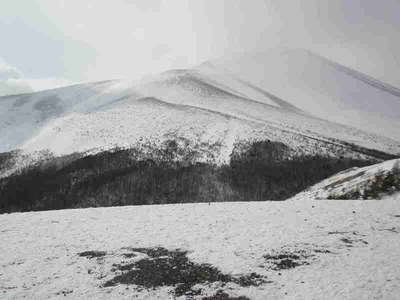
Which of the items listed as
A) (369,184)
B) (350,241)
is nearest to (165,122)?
(369,184)

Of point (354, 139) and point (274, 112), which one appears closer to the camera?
point (354, 139)

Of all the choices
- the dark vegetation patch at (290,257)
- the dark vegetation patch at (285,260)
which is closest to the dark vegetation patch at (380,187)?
the dark vegetation patch at (290,257)

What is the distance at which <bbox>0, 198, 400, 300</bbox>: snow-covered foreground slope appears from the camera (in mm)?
10438

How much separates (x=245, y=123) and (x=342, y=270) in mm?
43116

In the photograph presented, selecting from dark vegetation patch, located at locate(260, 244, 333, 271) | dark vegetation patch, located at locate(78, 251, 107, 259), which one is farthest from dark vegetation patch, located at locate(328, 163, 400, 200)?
dark vegetation patch, located at locate(78, 251, 107, 259)

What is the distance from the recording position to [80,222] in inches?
723

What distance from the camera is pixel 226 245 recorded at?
13.9m

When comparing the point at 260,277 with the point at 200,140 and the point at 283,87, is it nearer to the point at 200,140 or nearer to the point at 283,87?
the point at 200,140

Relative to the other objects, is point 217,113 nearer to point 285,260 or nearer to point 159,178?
point 159,178

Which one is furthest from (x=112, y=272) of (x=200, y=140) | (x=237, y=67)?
(x=237, y=67)

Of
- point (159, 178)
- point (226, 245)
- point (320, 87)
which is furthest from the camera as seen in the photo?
point (320, 87)

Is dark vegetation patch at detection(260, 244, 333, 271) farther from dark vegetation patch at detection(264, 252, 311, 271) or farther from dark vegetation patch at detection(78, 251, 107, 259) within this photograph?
dark vegetation patch at detection(78, 251, 107, 259)

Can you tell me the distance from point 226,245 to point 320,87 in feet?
338

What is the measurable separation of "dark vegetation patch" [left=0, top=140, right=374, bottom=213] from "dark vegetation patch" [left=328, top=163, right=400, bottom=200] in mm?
10546
